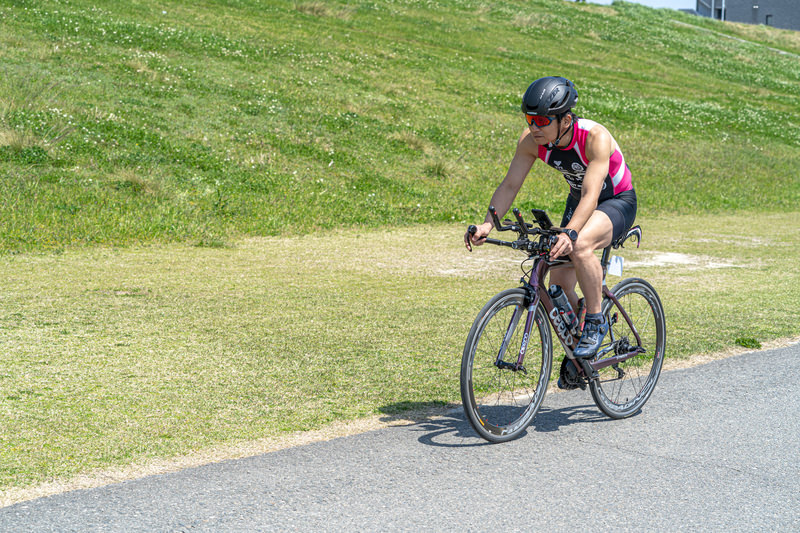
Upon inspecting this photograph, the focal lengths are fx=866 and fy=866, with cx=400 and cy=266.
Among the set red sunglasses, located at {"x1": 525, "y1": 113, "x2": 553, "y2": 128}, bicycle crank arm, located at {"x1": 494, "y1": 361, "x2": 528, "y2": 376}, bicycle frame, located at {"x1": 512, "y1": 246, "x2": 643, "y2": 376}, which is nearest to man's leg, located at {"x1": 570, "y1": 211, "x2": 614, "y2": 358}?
bicycle frame, located at {"x1": 512, "y1": 246, "x2": 643, "y2": 376}

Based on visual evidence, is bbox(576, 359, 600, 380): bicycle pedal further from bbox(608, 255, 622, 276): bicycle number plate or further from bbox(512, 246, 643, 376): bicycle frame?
bbox(608, 255, 622, 276): bicycle number plate

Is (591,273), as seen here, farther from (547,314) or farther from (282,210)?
(282,210)

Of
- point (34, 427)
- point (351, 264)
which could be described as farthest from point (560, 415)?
point (351, 264)

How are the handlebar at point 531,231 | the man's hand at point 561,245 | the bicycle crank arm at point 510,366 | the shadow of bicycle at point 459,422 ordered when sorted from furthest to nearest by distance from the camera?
1. the shadow of bicycle at point 459,422
2. the bicycle crank arm at point 510,366
3. the handlebar at point 531,231
4. the man's hand at point 561,245

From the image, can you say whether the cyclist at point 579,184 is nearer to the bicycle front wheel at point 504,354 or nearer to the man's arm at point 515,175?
the man's arm at point 515,175

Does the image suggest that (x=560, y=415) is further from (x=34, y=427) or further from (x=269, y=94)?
(x=269, y=94)

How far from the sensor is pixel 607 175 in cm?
548

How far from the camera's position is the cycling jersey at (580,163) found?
5254mm

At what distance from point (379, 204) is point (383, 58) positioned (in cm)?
1566

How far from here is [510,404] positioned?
584 centimetres

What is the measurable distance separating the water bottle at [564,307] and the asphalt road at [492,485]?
26.9 inches

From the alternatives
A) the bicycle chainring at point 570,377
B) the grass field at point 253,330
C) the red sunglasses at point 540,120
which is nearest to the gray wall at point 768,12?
the grass field at point 253,330

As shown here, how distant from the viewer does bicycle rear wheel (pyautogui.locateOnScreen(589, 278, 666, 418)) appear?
5.79 meters

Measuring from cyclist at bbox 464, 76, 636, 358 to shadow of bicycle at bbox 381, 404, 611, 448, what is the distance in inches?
22.3
